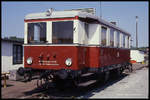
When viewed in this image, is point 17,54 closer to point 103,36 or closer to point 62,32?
point 103,36

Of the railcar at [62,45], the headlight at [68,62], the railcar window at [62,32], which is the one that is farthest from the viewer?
the railcar window at [62,32]

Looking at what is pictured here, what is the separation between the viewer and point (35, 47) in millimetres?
9461

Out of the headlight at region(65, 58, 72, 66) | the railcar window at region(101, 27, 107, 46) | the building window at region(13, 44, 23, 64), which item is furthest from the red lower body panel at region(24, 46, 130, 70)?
the building window at region(13, 44, 23, 64)

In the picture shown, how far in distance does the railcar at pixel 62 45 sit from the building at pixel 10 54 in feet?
18.2

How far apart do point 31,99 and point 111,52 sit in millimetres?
5322

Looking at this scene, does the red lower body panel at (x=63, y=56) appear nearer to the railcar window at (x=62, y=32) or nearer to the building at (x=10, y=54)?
the railcar window at (x=62, y=32)

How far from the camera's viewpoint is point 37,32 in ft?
31.7

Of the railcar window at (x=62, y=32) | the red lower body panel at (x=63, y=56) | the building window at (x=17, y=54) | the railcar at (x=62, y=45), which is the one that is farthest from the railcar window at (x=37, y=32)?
the building window at (x=17, y=54)

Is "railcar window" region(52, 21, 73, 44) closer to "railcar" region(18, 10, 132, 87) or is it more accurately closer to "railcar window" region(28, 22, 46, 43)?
"railcar" region(18, 10, 132, 87)

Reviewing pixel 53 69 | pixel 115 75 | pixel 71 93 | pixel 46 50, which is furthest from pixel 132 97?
pixel 115 75

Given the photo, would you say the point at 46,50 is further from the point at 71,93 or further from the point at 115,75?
the point at 115,75

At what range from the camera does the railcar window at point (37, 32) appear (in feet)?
31.2

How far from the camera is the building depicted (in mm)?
14773

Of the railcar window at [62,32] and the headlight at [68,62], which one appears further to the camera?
the railcar window at [62,32]
